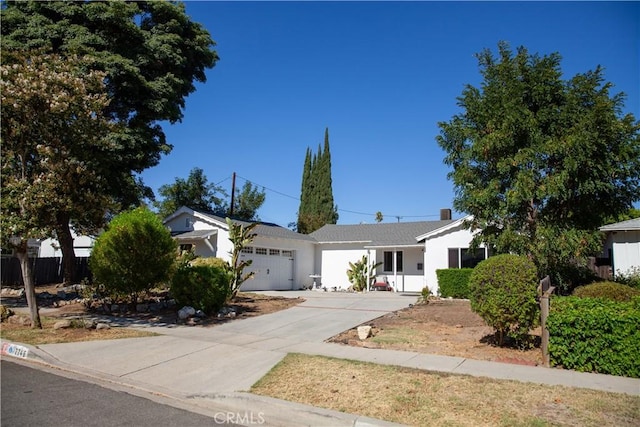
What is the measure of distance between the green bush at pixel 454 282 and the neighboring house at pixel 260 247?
28.9ft

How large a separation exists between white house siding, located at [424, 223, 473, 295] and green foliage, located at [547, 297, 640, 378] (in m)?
13.9

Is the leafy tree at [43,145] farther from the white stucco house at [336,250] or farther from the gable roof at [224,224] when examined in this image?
the gable roof at [224,224]

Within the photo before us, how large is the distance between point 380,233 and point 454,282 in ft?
27.7

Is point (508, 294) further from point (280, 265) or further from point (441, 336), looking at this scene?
point (280, 265)

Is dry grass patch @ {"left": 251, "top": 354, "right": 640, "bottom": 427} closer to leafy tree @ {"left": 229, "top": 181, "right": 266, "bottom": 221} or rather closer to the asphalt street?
the asphalt street

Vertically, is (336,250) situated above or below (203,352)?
above

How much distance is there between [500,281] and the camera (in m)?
8.07

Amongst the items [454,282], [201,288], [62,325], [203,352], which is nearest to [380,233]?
[454,282]

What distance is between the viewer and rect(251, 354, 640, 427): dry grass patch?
495 centimetres

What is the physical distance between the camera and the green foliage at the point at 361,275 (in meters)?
24.4

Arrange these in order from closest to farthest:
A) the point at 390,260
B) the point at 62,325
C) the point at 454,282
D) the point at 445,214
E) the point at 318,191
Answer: the point at 62,325 → the point at 454,282 → the point at 390,260 → the point at 445,214 → the point at 318,191

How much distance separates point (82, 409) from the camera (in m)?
5.41

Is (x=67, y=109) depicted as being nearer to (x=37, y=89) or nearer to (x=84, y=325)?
(x=37, y=89)

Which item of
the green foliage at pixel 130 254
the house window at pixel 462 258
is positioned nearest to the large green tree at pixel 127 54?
the green foliage at pixel 130 254
